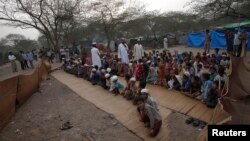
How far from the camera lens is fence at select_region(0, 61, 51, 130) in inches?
243

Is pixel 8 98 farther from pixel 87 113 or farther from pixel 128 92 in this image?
pixel 128 92

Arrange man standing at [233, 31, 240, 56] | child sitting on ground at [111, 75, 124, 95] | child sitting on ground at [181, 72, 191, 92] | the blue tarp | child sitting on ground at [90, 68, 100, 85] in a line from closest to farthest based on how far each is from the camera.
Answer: child sitting on ground at [181, 72, 191, 92], child sitting on ground at [111, 75, 124, 95], child sitting on ground at [90, 68, 100, 85], man standing at [233, 31, 240, 56], the blue tarp

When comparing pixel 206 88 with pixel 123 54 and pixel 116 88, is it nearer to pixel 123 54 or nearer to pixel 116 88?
pixel 116 88

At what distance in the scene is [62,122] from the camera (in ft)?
19.6

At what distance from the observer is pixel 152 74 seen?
8727 millimetres

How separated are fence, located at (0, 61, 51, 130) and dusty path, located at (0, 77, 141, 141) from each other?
0.67ft

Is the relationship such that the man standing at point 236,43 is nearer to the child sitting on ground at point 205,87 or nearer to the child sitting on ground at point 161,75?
the child sitting on ground at point 161,75

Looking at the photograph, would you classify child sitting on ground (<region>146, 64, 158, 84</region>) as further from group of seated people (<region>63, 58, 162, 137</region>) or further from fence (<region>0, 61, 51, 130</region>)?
fence (<region>0, 61, 51, 130</region>)

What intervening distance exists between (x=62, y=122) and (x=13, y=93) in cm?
223

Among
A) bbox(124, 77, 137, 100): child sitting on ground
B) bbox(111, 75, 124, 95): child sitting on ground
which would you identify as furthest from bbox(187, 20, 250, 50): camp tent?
bbox(124, 77, 137, 100): child sitting on ground

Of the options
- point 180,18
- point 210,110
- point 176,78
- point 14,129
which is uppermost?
point 180,18

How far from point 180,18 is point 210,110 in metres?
31.5

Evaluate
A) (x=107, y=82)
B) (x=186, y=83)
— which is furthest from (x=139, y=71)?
(x=186, y=83)

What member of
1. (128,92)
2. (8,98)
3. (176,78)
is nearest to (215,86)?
(176,78)
